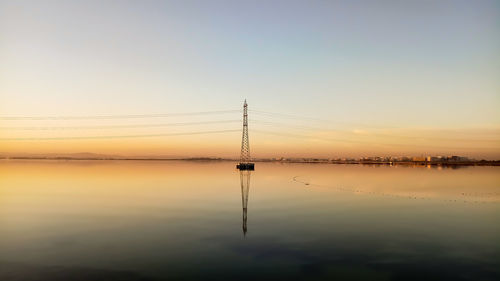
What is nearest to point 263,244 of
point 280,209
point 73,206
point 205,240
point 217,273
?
point 205,240

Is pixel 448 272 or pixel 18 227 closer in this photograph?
pixel 448 272

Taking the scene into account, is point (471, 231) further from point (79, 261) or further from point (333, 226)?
point (79, 261)

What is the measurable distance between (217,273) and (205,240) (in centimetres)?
652

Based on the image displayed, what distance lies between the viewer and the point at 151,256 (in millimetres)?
18547

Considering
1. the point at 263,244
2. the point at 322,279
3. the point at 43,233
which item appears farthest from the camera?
the point at 43,233

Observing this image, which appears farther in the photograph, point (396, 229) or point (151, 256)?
point (396, 229)

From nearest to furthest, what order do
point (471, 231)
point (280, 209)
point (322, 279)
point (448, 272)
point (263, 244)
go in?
point (322, 279) < point (448, 272) < point (263, 244) < point (471, 231) < point (280, 209)

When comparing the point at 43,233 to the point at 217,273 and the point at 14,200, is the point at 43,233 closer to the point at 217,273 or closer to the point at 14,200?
the point at 217,273

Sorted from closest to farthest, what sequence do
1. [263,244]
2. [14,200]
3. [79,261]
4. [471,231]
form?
[79,261], [263,244], [471,231], [14,200]

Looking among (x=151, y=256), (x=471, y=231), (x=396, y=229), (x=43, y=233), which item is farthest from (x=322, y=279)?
(x=43, y=233)

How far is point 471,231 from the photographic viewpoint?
85.1 feet

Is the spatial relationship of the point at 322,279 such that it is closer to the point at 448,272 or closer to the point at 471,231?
the point at 448,272

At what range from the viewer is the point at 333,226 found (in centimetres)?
2703

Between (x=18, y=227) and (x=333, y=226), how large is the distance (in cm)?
2321
